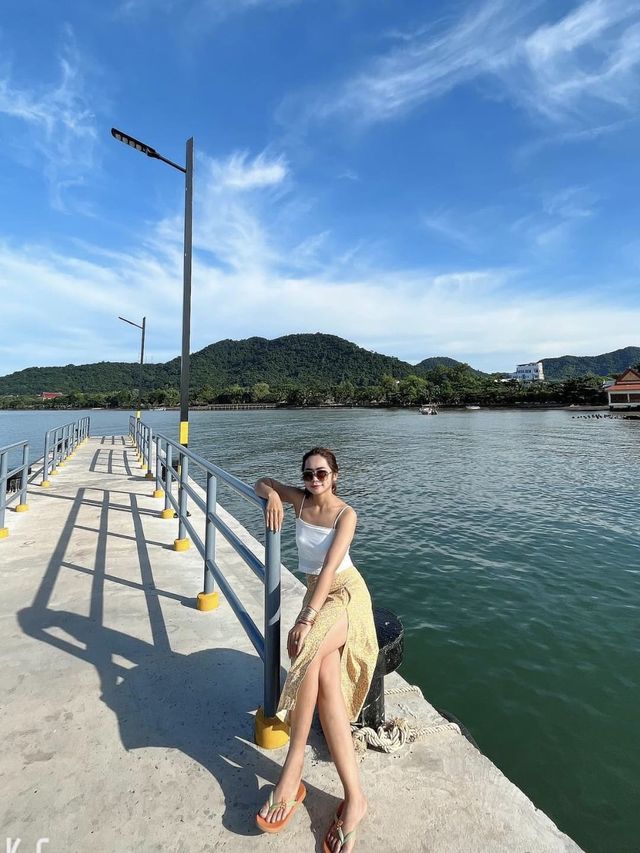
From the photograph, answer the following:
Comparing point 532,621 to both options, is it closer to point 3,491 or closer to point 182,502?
point 182,502

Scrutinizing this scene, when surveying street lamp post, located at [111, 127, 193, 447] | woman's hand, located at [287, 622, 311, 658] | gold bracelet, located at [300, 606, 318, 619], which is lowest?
woman's hand, located at [287, 622, 311, 658]

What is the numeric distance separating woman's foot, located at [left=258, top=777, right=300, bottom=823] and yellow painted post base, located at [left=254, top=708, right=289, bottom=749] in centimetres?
39

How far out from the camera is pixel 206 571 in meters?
3.94

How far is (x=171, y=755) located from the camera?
2.30 m

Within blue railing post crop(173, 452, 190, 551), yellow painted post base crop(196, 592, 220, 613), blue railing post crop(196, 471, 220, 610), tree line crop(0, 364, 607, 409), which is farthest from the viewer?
tree line crop(0, 364, 607, 409)

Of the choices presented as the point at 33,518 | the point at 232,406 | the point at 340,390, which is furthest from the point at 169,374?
the point at 33,518

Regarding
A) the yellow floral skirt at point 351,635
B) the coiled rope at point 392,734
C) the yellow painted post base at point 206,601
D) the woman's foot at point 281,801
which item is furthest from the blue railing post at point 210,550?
the woman's foot at point 281,801

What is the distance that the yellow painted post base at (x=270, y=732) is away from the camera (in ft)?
7.78

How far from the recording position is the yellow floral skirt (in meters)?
2.08

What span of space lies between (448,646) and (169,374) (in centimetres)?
18344

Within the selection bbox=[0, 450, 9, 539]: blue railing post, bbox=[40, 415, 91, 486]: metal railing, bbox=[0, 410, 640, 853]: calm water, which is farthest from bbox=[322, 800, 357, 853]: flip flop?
bbox=[40, 415, 91, 486]: metal railing

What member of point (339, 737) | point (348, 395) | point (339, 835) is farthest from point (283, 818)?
point (348, 395)

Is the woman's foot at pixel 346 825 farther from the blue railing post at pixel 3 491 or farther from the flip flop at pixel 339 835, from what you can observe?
the blue railing post at pixel 3 491

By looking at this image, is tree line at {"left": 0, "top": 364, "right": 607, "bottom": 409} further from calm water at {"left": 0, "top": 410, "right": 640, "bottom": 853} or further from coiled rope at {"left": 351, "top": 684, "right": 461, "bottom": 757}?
coiled rope at {"left": 351, "top": 684, "right": 461, "bottom": 757}
